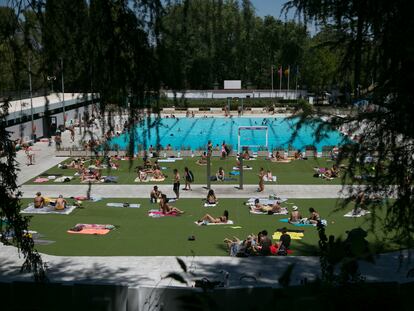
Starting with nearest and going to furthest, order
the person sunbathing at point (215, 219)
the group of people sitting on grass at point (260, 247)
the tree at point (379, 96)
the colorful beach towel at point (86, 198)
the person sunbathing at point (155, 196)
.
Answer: the tree at point (379, 96), the group of people sitting on grass at point (260, 247), the person sunbathing at point (215, 219), the person sunbathing at point (155, 196), the colorful beach towel at point (86, 198)

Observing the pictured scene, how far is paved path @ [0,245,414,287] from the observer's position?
1191cm

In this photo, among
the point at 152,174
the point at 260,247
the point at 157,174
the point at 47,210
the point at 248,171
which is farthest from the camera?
the point at 248,171

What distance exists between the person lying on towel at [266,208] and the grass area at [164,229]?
34 cm

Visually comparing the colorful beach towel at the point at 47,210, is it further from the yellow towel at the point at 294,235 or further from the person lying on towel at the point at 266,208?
the yellow towel at the point at 294,235

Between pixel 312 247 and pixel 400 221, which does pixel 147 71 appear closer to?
pixel 400 221

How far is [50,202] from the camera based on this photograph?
63.4 feet

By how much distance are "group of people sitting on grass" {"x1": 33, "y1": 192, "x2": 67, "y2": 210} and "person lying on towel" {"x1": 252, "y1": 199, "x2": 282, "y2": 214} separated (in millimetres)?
6612

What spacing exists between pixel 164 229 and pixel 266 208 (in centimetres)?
386

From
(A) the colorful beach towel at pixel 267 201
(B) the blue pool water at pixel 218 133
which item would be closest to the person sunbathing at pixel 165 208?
(A) the colorful beach towel at pixel 267 201

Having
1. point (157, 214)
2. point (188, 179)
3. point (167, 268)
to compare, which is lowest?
point (167, 268)

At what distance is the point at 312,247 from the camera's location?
14609 millimetres

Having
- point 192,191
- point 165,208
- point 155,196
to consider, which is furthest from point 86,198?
point 192,191

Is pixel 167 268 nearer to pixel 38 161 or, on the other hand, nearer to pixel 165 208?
pixel 165 208

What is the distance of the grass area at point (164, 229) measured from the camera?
14.5 metres
